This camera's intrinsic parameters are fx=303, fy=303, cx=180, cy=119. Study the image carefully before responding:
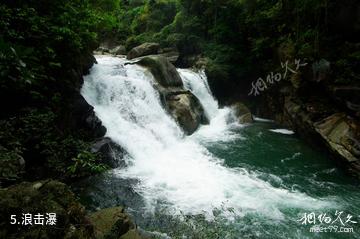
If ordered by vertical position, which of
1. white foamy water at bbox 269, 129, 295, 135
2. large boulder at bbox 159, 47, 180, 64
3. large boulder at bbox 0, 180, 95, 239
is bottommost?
white foamy water at bbox 269, 129, 295, 135

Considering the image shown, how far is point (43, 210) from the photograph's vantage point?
3.79 meters

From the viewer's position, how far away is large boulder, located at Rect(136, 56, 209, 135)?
14734mm

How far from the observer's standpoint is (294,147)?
13.0m

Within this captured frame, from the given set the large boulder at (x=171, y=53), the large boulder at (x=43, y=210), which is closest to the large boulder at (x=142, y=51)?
the large boulder at (x=171, y=53)

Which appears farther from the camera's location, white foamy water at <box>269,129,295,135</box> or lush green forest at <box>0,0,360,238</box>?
white foamy water at <box>269,129,295,135</box>

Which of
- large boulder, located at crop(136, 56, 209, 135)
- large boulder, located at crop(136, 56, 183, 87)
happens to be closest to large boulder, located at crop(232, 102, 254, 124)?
large boulder, located at crop(136, 56, 209, 135)

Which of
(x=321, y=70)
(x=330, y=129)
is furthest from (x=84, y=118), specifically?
(x=321, y=70)

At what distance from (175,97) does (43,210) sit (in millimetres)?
11976

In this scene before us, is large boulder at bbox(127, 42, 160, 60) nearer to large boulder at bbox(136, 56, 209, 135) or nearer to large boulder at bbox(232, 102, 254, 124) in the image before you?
large boulder at bbox(136, 56, 209, 135)

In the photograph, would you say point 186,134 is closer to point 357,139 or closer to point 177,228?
point 357,139

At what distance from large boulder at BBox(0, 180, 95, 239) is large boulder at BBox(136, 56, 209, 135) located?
404 inches

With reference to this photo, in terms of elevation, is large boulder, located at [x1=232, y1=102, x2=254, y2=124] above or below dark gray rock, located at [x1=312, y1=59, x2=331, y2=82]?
below

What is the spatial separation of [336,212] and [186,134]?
25.2 feet

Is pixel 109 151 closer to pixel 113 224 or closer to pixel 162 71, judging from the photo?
pixel 113 224
